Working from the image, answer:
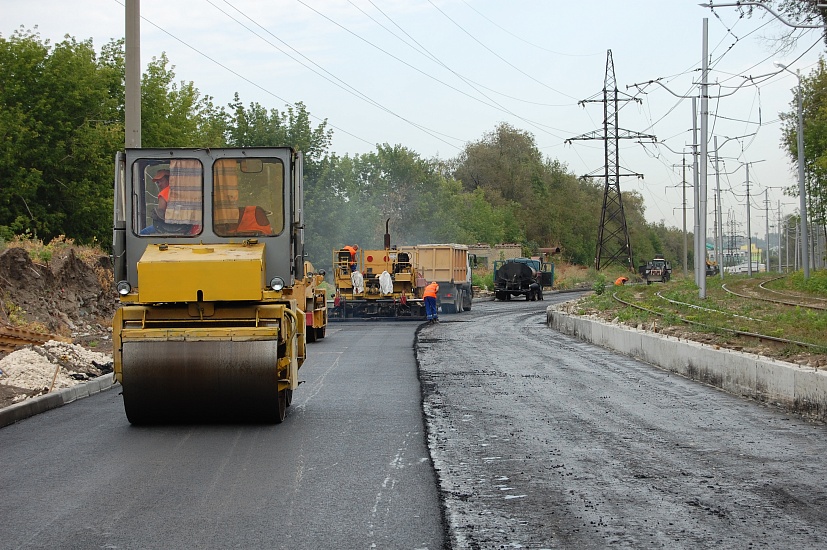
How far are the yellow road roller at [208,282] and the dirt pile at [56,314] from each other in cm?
237

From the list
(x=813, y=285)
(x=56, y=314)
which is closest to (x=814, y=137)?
(x=813, y=285)

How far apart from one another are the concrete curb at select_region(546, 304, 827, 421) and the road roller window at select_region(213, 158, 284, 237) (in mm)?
6075

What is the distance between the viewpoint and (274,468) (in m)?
7.95

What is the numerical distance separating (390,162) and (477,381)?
211ft

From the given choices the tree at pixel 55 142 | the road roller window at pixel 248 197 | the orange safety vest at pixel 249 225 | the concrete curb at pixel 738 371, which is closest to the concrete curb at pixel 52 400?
the road roller window at pixel 248 197

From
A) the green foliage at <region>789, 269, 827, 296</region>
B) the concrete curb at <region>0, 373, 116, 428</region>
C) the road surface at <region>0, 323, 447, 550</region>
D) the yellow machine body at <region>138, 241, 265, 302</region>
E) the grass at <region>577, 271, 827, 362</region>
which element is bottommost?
the road surface at <region>0, 323, 447, 550</region>

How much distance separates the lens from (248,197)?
1083 centimetres

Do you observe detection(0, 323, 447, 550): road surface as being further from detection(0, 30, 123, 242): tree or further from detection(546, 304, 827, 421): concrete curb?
detection(0, 30, 123, 242): tree

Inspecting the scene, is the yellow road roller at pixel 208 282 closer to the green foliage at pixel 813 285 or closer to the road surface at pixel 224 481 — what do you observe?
the road surface at pixel 224 481

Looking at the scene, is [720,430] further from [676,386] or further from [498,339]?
[498,339]

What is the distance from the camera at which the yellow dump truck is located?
38.2 m

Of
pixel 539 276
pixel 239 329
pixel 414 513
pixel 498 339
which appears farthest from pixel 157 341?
pixel 539 276

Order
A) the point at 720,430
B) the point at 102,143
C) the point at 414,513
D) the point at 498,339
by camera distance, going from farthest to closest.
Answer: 1. the point at 102,143
2. the point at 498,339
3. the point at 720,430
4. the point at 414,513

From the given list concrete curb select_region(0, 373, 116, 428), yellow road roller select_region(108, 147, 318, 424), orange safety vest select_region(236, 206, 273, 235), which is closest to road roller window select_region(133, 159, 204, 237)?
Answer: yellow road roller select_region(108, 147, 318, 424)
